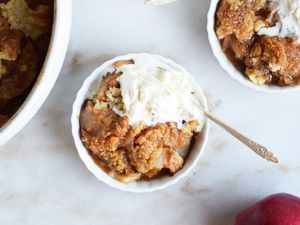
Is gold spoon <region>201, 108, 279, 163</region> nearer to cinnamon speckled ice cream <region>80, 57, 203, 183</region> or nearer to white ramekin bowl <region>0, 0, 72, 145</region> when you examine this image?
cinnamon speckled ice cream <region>80, 57, 203, 183</region>

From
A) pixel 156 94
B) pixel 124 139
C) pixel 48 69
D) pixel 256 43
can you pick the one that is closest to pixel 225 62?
pixel 256 43

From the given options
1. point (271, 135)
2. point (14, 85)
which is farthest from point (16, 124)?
point (271, 135)

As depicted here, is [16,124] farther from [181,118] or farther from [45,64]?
[181,118]

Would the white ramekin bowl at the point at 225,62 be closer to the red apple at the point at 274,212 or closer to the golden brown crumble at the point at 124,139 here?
the golden brown crumble at the point at 124,139

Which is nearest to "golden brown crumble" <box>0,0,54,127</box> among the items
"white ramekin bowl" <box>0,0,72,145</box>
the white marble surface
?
"white ramekin bowl" <box>0,0,72,145</box>

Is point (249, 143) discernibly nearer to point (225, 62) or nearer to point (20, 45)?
point (225, 62)

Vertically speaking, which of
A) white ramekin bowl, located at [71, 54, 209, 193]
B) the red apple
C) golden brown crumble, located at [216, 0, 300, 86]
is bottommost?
the red apple

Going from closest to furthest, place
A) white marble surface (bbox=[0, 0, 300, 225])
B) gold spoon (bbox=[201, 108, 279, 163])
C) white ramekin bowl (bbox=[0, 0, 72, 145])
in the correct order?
1. white ramekin bowl (bbox=[0, 0, 72, 145])
2. gold spoon (bbox=[201, 108, 279, 163])
3. white marble surface (bbox=[0, 0, 300, 225])
